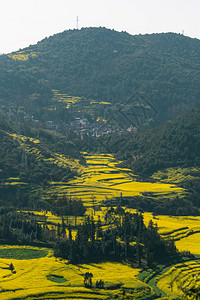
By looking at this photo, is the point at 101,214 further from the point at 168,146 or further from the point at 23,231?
the point at 168,146

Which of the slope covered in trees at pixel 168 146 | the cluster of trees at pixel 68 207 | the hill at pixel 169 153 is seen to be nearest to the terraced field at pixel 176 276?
the cluster of trees at pixel 68 207

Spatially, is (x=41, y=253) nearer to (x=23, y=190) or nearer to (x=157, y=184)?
(x=23, y=190)

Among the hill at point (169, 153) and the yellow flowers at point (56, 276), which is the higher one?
the hill at point (169, 153)

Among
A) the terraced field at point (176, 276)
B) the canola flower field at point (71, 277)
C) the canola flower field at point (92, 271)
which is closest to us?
the canola flower field at point (71, 277)

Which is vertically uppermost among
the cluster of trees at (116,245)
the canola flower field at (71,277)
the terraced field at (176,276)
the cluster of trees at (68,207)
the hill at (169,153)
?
the hill at (169,153)

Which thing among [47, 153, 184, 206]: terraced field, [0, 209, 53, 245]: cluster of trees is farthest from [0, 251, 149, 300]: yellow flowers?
[47, 153, 184, 206]: terraced field

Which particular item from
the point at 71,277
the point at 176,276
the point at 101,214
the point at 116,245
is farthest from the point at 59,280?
the point at 101,214

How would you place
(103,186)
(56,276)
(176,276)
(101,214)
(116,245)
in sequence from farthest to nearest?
(103,186) < (101,214) < (116,245) < (176,276) < (56,276)

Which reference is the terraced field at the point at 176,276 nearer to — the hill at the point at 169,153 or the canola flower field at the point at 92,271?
the canola flower field at the point at 92,271
